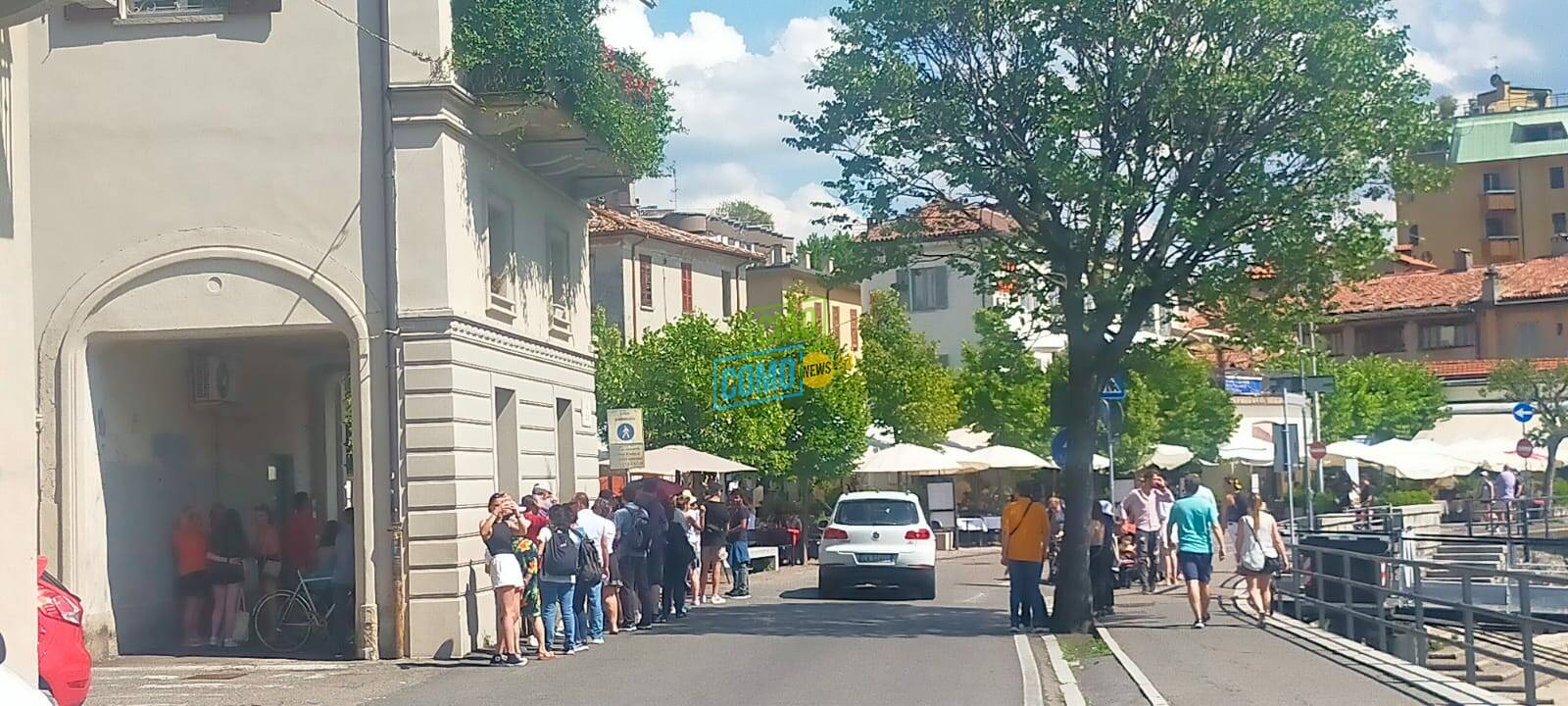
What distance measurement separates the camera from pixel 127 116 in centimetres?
1880

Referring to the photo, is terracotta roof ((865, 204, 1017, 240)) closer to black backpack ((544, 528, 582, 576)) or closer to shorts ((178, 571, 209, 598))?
black backpack ((544, 528, 582, 576))

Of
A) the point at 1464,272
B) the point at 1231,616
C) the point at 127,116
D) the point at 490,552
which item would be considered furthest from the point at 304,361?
the point at 1464,272

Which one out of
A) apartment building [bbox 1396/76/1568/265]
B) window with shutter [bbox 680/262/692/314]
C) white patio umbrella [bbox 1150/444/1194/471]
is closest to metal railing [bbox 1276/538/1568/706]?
white patio umbrella [bbox 1150/444/1194/471]

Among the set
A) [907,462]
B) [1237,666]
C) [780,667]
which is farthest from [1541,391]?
[780,667]

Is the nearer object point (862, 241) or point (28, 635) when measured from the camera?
point (28, 635)

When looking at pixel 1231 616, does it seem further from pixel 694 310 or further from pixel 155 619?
pixel 694 310

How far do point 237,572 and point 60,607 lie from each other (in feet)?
24.8

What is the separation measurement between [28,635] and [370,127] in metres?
8.31

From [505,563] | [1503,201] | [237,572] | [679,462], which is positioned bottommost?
[237,572]

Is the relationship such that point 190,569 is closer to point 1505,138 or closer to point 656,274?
point 656,274

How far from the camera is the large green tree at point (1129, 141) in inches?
762

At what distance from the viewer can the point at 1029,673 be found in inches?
638

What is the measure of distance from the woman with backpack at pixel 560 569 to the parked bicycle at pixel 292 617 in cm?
277

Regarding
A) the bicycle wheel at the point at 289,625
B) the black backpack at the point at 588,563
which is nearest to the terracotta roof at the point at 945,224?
the black backpack at the point at 588,563
